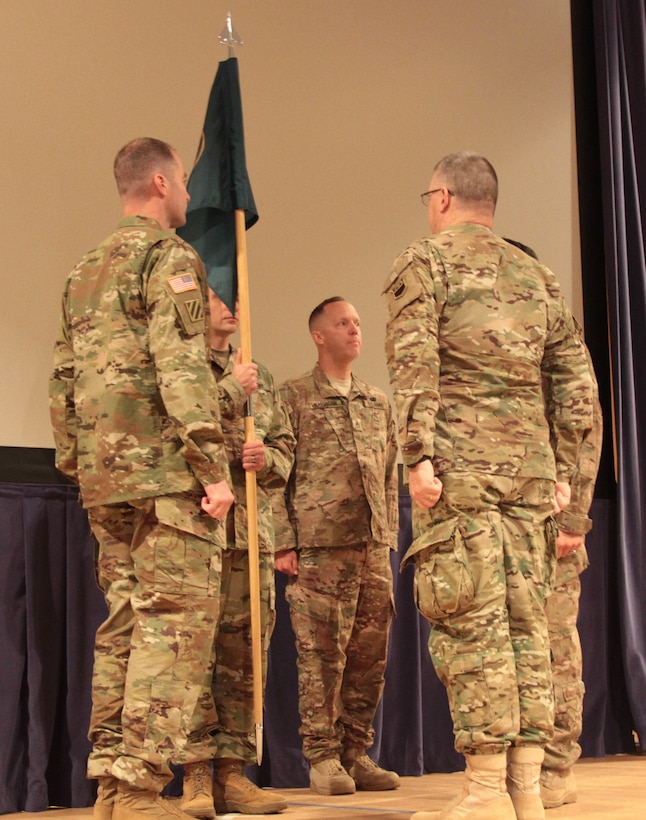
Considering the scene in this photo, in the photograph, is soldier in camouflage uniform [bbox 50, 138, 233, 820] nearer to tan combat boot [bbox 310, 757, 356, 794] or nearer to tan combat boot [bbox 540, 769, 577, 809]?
tan combat boot [bbox 310, 757, 356, 794]

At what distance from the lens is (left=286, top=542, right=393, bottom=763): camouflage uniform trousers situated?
159 inches

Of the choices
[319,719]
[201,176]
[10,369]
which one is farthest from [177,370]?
[319,719]

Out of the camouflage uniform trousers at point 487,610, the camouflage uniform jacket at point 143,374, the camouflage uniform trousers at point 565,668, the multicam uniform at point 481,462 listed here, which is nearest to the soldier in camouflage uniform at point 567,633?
the camouflage uniform trousers at point 565,668

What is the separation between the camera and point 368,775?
405cm

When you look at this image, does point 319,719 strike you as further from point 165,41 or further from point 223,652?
point 165,41

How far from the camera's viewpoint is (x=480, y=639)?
2.75m

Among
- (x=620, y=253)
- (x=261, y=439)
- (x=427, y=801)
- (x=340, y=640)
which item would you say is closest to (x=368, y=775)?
(x=427, y=801)

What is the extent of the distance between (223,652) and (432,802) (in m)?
0.89

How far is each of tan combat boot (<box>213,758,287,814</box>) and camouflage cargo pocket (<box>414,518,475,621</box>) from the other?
1.06m

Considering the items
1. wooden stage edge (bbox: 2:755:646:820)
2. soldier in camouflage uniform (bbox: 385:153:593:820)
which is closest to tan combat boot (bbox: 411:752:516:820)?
soldier in camouflage uniform (bbox: 385:153:593:820)

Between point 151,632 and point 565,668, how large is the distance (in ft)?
5.21

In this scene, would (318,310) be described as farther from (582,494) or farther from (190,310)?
(190,310)

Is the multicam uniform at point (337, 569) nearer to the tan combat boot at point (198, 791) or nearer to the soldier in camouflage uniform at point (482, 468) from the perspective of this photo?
the tan combat boot at point (198, 791)

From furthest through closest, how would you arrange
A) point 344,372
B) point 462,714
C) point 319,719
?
point 344,372, point 319,719, point 462,714
